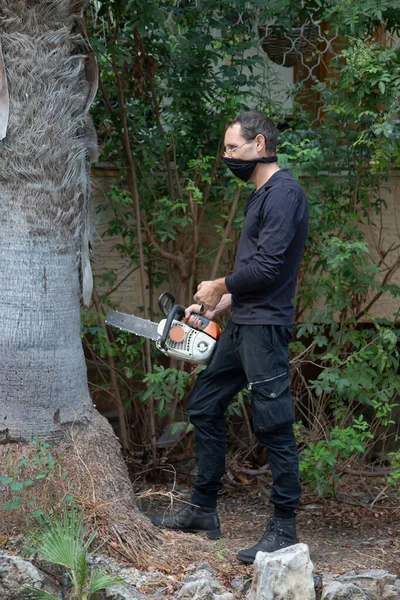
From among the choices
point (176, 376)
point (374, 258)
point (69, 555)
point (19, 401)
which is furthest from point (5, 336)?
point (374, 258)

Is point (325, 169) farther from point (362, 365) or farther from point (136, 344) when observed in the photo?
point (136, 344)

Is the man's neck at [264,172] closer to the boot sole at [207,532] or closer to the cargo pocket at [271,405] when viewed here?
the cargo pocket at [271,405]

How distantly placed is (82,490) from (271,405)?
3.36ft

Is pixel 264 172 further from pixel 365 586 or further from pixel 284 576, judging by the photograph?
pixel 365 586

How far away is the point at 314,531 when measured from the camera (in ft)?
15.9

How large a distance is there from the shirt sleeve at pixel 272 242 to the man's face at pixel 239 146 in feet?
0.93

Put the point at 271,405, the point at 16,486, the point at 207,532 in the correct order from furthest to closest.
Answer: the point at 207,532 < the point at 271,405 < the point at 16,486

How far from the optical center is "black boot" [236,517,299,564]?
13.4 feet

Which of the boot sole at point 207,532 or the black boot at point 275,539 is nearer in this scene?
the black boot at point 275,539

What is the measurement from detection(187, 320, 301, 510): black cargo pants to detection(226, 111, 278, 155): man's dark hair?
943 mm

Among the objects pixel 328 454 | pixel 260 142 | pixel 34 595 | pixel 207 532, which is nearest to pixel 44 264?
pixel 260 142

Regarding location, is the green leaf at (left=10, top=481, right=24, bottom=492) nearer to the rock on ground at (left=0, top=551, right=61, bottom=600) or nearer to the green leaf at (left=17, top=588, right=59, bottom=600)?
Result: the rock on ground at (left=0, top=551, right=61, bottom=600)

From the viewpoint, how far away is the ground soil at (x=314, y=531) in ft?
13.4

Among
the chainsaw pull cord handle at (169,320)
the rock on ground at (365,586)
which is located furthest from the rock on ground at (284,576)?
the chainsaw pull cord handle at (169,320)
